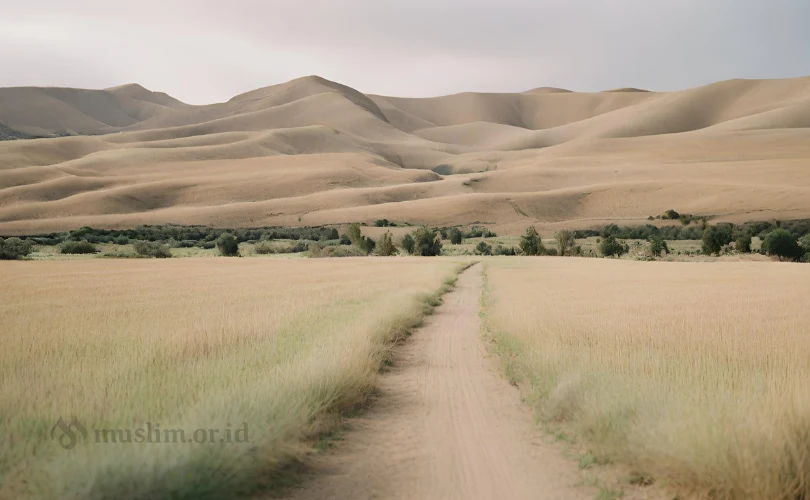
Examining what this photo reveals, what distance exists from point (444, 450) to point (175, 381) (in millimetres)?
3705

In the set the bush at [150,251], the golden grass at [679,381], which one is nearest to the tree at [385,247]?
the bush at [150,251]

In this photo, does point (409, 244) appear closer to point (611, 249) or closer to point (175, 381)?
point (611, 249)

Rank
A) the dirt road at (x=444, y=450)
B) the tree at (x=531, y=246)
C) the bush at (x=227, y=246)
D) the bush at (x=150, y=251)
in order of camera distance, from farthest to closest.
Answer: the tree at (x=531, y=246) → the bush at (x=227, y=246) → the bush at (x=150, y=251) → the dirt road at (x=444, y=450)

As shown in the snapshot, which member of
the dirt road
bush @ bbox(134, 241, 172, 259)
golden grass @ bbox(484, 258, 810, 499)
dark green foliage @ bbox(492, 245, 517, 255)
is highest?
bush @ bbox(134, 241, 172, 259)

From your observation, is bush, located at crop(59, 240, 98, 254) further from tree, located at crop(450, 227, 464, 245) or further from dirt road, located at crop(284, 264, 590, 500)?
dirt road, located at crop(284, 264, 590, 500)

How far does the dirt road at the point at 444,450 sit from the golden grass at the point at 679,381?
0.59 metres

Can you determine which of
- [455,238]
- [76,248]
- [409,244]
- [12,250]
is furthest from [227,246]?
[455,238]

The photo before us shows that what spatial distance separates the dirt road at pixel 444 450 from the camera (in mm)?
5812

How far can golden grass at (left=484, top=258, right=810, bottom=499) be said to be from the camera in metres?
5.35

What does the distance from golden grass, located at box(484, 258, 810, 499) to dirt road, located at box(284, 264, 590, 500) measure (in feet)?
1.92

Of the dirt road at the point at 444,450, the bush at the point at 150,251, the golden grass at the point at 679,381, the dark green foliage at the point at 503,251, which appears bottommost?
the dark green foliage at the point at 503,251

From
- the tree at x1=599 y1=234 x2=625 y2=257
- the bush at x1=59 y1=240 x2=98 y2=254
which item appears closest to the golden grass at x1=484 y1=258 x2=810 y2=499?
the tree at x1=599 y1=234 x2=625 y2=257

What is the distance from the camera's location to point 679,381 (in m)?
8.31

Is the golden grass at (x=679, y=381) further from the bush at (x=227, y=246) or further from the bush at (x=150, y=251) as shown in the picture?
the bush at (x=227, y=246)
